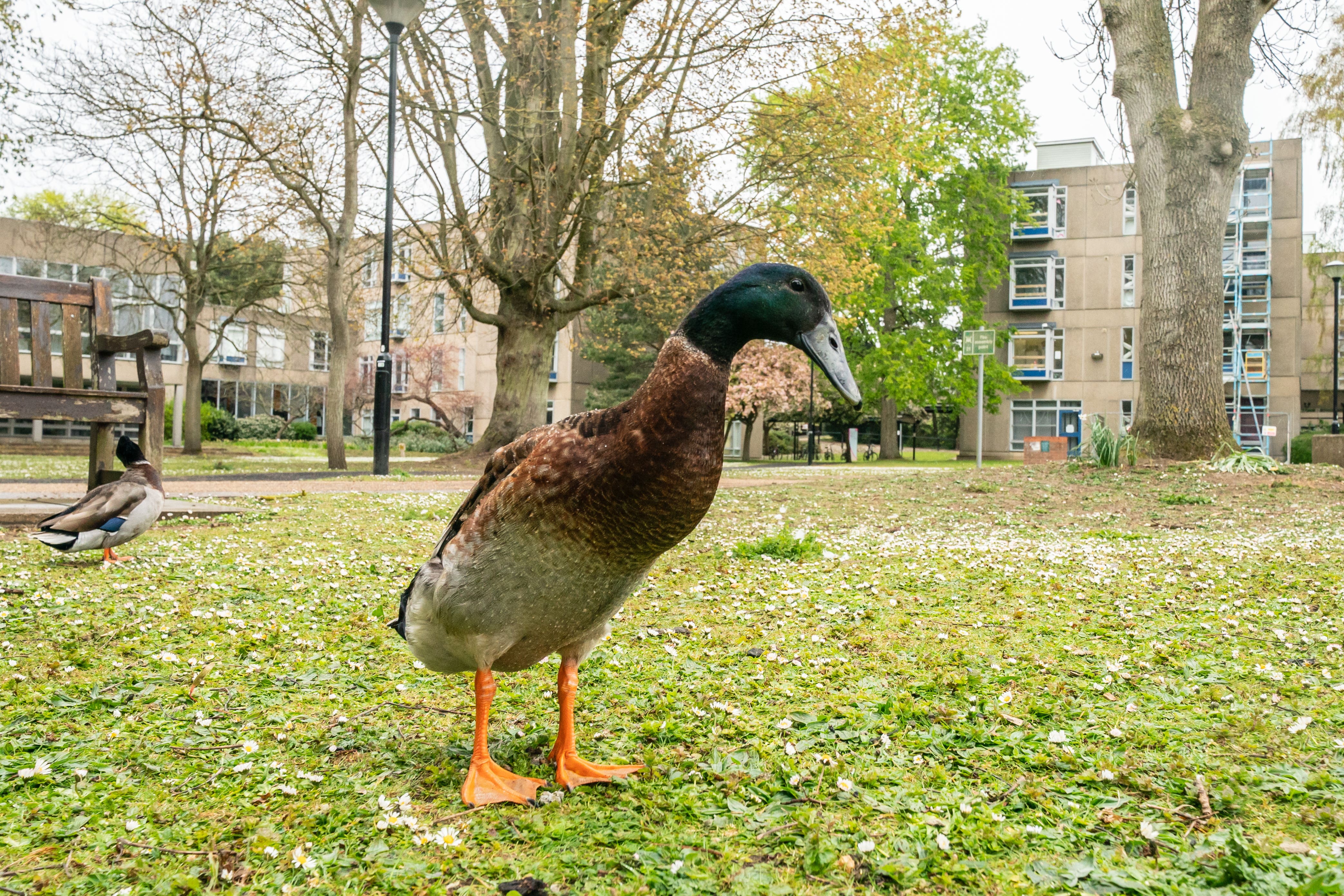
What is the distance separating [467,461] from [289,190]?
362 inches

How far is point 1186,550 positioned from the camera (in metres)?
7.34

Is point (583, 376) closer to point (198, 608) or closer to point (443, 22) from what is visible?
point (443, 22)

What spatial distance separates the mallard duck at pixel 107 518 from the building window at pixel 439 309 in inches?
713

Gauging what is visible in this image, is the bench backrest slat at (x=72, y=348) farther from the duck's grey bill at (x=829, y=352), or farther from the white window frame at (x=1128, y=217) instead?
the white window frame at (x=1128, y=217)

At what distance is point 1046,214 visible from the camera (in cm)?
4797

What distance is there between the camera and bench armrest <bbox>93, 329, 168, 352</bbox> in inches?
299

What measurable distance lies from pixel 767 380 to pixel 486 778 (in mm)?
36999

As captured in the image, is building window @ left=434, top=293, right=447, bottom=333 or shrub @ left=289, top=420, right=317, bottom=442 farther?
shrub @ left=289, top=420, right=317, bottom=442

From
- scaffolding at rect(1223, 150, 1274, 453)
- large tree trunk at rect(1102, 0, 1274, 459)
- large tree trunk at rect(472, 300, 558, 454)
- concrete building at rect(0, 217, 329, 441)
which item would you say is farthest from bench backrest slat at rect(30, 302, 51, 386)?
scaffolding at rect(1223, 150, 1274, 453)

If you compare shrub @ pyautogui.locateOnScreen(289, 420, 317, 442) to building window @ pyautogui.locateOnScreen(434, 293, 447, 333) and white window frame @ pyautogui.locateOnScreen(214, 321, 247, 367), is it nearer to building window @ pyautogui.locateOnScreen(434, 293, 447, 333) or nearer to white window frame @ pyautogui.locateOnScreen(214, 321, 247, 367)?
white window frame @ pyautogui.locateOnScreen(214, 321, 247, 367)

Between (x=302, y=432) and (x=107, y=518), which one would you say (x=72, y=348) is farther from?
(x=302, y=432)

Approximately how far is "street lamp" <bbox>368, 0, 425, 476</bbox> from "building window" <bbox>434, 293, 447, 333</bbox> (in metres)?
6.24

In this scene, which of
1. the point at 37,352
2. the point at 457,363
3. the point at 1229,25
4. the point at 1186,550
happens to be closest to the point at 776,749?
the point at 1186,550

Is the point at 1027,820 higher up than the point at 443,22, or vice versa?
the point at 443,22
